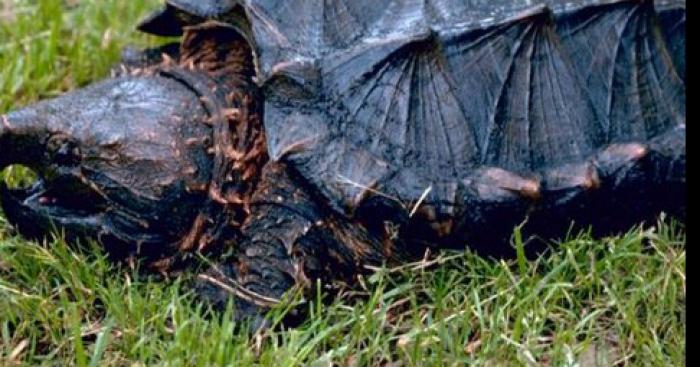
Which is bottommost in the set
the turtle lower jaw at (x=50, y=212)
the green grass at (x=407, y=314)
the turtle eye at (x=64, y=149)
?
the green grass at (x=407, y=314)

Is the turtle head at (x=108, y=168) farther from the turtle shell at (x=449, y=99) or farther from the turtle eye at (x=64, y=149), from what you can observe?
the turtle shell at (x=449, y=99)

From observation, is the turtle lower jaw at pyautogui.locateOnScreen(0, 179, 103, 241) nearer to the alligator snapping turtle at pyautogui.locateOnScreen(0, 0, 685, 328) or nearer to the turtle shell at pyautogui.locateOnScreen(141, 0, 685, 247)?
the alligator snapping turtle at pyautogui.locateOnScreen(0, 0, 685, 328)

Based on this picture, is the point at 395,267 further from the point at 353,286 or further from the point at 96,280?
the point at 96,280

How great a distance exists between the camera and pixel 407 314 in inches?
120

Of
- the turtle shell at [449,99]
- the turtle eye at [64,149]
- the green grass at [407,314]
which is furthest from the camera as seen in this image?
the turtle eye at [64,149]

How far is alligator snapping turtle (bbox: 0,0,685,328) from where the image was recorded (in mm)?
3055

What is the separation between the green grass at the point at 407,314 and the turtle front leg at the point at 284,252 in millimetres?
66

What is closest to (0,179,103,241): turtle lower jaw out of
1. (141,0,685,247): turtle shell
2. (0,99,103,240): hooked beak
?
(0,99,103,240): hooked beak

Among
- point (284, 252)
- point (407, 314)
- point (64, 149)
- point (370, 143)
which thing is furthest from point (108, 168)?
point (407, 314)

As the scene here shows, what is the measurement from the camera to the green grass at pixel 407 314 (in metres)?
2.82

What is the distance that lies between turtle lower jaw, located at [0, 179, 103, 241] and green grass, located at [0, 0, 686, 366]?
1.6 inches

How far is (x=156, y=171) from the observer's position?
3.12m

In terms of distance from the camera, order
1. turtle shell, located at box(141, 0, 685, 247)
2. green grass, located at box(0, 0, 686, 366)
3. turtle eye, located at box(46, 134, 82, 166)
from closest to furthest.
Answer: green grass, located at box(0, 0, 686, 366) → turtle shell, located at box(141, 0, 685, 247) → turtle eye, located at box(46, 134, 82, 166)

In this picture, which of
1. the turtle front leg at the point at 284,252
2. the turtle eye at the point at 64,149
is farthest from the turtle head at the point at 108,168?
the turtle front leg at the point at 284,252
